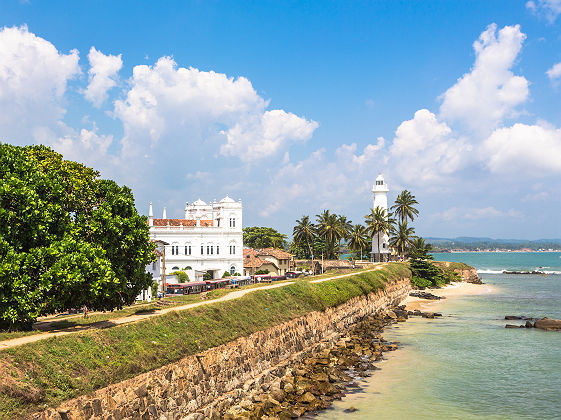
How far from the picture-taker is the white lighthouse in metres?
102

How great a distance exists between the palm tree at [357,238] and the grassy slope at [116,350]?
6426cm

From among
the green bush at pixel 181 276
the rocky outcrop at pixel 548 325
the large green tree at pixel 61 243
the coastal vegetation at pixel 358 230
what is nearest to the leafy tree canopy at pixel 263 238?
the coastal vegetation at pixel 358 230

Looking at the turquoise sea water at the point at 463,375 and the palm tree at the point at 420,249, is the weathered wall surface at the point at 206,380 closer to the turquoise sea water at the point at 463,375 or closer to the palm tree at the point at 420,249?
the turquoise sea water at the point at 463,375

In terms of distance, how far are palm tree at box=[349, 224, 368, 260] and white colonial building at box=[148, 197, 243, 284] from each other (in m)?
32.6

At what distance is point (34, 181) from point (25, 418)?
500 inches

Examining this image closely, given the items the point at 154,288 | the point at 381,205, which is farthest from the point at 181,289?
the point at 381,205

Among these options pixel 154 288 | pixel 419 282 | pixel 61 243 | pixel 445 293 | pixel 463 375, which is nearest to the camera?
pixel 61 243

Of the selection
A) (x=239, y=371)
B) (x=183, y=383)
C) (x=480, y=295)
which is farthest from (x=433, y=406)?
(x=480, y=295)

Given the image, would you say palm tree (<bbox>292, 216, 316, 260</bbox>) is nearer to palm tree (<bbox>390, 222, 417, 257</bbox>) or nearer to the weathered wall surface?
palm tree (<bbox>390, 222, 417, 257</bbox>)

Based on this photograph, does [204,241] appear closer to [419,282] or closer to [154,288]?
[154,288]

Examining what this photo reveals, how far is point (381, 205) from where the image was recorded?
104 metres

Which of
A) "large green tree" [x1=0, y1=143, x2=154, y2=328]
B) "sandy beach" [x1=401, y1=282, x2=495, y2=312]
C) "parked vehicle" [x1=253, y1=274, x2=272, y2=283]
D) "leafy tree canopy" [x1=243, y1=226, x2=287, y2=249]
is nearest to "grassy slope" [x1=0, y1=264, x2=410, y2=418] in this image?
"large green tree" [x1=0, y1=143, x2=154, y2=328]

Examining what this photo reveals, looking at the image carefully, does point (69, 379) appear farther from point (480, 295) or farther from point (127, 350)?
point (480, 295)

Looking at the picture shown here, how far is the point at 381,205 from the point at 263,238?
1424 inches
